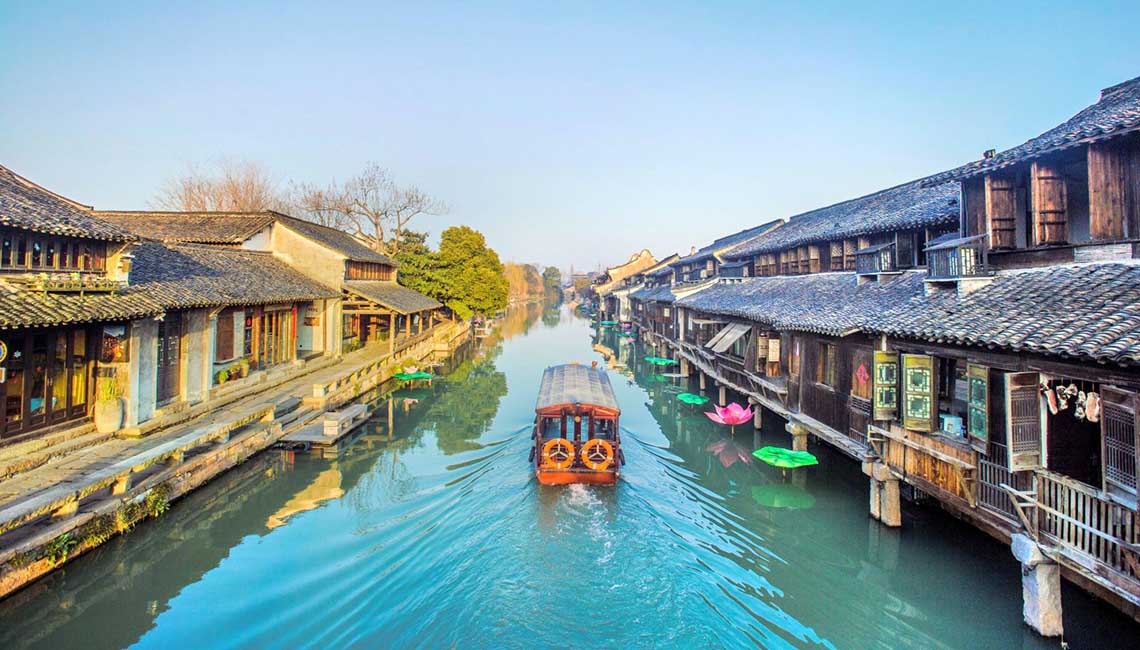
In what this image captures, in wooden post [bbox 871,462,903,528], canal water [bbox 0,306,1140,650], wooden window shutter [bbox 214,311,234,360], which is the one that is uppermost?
wooden window shutter [bbox 214,311,234,360]

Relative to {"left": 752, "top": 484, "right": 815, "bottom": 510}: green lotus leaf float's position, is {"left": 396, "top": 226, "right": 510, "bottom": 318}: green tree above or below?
above

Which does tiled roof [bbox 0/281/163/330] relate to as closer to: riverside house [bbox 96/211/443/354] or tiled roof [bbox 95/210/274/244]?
riverside house [bbox 96/211/443/354]

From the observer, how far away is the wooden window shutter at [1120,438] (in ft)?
21.9

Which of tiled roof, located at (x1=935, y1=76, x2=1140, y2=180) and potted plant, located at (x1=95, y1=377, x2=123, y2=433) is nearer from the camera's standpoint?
tiled roof, located at (x1=935, y1=76, x2=1140, y2=180)

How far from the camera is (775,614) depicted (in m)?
8.90

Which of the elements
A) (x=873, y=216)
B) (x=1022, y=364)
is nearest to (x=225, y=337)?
A: (x=1022, y=364)

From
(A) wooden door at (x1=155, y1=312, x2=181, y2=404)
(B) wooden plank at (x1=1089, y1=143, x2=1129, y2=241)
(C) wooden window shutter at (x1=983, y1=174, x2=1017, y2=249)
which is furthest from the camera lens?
(A) wooden door at (x1=155, y1=312, x2=181, y2=404)

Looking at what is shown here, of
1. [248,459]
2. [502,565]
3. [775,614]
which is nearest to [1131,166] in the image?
[775,614]

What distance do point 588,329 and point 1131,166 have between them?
57906 mm

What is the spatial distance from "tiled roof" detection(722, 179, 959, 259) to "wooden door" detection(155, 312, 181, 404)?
803 inches

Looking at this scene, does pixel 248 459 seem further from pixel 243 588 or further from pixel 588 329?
pixel 588 329

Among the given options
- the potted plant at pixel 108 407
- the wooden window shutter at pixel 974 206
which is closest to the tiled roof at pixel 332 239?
the potted plant at pixel 108 407

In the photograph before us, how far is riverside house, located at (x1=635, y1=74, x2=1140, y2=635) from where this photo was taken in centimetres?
703

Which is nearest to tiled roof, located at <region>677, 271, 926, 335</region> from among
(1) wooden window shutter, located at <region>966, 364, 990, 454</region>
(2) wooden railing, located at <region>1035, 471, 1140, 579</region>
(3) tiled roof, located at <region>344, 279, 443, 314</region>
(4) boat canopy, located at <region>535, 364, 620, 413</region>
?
(1) wooden window shutter, located at <region>966, 364, 990, 454</region>
